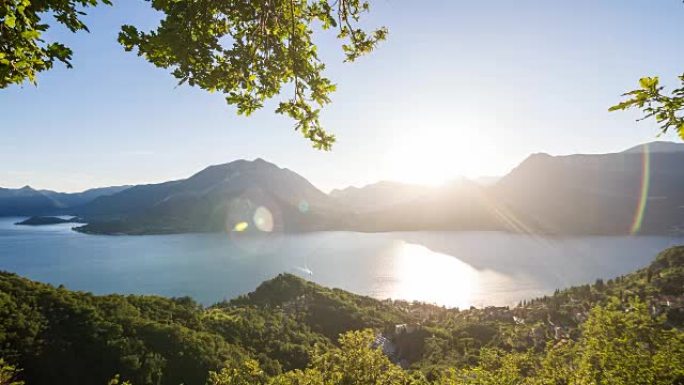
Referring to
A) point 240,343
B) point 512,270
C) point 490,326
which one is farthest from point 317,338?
point 512,270

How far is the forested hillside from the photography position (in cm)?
1480

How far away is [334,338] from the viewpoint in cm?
8181

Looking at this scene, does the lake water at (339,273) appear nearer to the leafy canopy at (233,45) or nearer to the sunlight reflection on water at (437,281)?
the sunlight reflection on water at (437,281)

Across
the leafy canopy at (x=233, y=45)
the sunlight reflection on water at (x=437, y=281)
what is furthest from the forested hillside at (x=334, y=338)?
the sunlight reflection on water at (x=437, y=281)

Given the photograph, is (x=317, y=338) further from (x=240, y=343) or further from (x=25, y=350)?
(x=25, y=350)

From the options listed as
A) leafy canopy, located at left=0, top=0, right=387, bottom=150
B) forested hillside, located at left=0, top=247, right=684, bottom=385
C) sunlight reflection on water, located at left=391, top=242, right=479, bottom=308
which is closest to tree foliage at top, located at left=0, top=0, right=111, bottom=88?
leafy canopy, located at left=0, top=0, right=387, bottom=150

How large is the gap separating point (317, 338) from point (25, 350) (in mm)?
44946

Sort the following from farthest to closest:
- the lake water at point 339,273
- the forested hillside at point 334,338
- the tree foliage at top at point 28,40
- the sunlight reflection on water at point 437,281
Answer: the sunlight reflection on water at point 437,281 → the lake water at point 339,273 → the forested hillside at point 334,338 → the tree foliage at top at point 28,40

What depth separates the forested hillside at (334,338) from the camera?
14.8m

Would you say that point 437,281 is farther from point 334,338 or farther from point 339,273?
point 334,338

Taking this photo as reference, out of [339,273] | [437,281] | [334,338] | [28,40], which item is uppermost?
[28,40]

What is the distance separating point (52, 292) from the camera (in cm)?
5525

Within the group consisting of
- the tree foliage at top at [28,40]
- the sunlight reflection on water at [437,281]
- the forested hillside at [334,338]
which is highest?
the tree foliage at top at [28,40]

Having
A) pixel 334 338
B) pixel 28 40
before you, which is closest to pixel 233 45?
pixel 28 40
